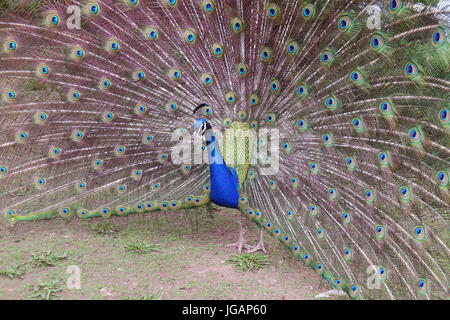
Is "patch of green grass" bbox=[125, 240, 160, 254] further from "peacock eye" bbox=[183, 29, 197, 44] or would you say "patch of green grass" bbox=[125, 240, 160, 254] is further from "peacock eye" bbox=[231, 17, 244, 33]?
"peacock eye" bbox=[231, 17, 244, 33]

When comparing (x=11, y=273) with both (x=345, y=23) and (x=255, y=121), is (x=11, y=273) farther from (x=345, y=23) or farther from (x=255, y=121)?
(x=345, y=23)

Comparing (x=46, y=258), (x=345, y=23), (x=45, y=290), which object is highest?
(x=345, y=23)

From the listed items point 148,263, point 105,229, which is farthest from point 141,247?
point 105,229

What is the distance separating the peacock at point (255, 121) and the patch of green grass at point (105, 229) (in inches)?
17.7

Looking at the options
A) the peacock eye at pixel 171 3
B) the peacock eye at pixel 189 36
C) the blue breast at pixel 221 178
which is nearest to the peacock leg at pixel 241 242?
the blue breast at pixel 221 178

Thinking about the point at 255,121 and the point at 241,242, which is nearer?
the point at 255,121

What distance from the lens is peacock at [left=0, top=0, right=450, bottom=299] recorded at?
2.84 metres

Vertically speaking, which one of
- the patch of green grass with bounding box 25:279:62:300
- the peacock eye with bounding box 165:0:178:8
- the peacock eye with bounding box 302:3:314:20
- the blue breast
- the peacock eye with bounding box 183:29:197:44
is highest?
the peacock eye with bounding box 165:0:178:8

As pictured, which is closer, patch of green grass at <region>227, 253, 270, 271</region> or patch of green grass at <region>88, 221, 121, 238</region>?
patch of green grass at <region>227, 253, 270, 271</region>

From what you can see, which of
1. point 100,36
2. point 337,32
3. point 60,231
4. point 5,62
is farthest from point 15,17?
point 337,32

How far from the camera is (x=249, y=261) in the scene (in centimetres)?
375

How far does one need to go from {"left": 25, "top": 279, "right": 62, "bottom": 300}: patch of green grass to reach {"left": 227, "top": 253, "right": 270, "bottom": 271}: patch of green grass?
61.6 inches

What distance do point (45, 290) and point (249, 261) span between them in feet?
5.96

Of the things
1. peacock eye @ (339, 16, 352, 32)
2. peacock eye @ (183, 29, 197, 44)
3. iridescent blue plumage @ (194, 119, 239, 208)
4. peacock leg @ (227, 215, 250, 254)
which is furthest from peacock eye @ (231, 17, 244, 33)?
peacock leg @ (227, 215, 250, 254)
